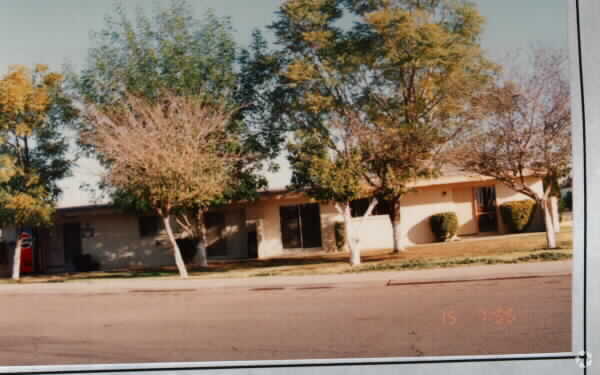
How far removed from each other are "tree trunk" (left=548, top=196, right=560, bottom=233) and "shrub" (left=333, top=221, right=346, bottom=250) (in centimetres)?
268

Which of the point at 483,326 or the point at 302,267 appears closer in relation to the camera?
the point at 483,326

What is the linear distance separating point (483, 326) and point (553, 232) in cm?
Answer: 154

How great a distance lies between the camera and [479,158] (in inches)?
297

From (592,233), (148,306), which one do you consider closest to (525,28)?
(592,233)

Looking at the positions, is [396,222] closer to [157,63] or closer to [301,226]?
[301,226]

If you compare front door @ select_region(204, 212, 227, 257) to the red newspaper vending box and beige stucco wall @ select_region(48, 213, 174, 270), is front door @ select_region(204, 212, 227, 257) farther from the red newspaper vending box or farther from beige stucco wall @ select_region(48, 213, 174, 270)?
the red newspaper vending box

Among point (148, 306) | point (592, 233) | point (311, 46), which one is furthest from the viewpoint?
point (148, 306)

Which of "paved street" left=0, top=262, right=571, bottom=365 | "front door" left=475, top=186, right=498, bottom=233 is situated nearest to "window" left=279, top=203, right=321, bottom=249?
"paved street" left=0, top=262, right=571, bottom=365

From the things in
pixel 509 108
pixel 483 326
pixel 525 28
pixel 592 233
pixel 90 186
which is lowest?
pixel 483 326

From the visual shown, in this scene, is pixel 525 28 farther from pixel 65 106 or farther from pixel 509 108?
pixel 65 106

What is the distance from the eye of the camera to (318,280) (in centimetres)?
823

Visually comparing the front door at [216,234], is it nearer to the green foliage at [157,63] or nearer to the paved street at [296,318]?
the paved street at [296,318]

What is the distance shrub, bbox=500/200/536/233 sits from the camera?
25.0ft

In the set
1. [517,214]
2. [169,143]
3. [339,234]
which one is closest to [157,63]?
[169,143]
